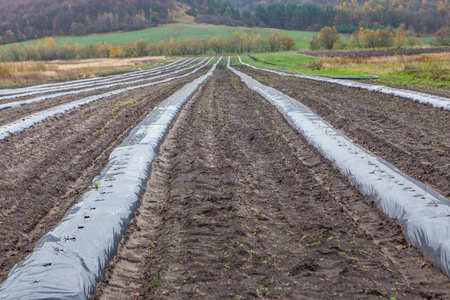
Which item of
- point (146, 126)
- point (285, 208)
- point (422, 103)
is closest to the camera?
point (285, 208)

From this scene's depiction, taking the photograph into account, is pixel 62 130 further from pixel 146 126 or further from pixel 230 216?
pixel 230 216

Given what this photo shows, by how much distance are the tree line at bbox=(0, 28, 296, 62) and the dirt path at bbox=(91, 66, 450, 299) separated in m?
63.0

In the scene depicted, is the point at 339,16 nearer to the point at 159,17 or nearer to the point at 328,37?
the point at 328,37

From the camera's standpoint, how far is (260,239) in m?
3.63

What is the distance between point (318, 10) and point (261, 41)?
57934 mm

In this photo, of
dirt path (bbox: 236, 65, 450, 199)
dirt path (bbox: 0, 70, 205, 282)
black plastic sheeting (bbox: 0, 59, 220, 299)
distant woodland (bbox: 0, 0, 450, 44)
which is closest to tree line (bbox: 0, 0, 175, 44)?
distant woodland (bbox: 0, 0, 450, 44)

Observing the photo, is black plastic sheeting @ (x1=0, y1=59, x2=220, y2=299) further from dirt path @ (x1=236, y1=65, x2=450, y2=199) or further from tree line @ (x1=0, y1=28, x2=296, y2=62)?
tree line @ (x1=0, y1=28, x2=296, y2=62)

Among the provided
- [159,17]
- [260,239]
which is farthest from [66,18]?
[260,239]

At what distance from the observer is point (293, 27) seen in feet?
408

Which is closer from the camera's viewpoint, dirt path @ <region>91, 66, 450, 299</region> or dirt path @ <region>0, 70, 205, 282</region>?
dirt path @ <region>91, 66, 450, 299</region>

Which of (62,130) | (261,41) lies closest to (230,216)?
(62,130)

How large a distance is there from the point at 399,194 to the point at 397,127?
4.16 m

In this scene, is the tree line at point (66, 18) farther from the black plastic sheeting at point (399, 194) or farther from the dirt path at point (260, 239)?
the black plastic sheeting at point (399, 194)

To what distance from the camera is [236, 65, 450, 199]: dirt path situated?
210 inches
